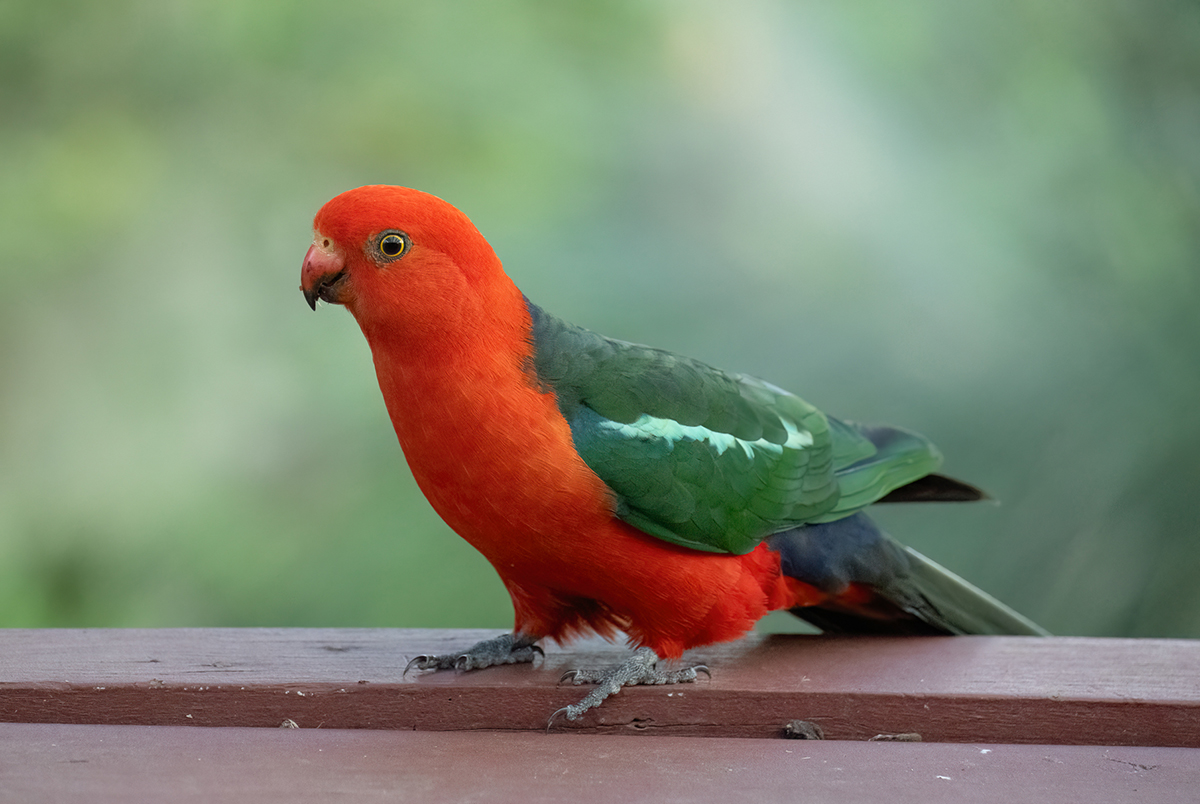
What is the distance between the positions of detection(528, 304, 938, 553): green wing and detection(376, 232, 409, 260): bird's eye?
296 mm

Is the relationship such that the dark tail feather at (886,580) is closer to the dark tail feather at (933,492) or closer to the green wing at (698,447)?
the green wing at (698,447)

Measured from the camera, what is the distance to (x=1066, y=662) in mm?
1904

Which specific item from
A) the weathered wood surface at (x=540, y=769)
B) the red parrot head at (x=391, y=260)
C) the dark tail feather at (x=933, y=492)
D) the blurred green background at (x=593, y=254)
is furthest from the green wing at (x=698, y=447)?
the blurred green background at (x=593, y=254)

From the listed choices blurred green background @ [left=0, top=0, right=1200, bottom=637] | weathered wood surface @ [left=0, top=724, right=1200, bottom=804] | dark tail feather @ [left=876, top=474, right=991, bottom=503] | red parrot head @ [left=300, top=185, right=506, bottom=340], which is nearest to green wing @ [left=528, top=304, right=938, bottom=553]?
dark tail feather @ [left=876, top=474, right=991, bottom=503]

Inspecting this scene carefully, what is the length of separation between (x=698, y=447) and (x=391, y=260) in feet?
2.18

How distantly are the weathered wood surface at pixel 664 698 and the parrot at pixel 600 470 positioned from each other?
85 mm

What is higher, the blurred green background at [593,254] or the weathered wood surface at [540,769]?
the blurred green background at [593,254]

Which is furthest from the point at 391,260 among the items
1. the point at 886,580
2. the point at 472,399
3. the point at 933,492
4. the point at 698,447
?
the point at 933,492

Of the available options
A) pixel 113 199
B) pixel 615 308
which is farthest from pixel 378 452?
pixel 113 199

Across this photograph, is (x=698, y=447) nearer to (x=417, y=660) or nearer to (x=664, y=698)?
(x=664, y=698)

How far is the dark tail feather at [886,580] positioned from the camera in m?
2.10

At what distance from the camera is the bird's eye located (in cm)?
166

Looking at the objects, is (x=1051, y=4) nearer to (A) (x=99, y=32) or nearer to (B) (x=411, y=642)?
(B) (x=411, y=642)

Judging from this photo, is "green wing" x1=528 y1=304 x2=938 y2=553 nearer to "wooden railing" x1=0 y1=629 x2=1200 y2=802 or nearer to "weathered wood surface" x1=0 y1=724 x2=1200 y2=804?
"wooden railing" x1=0 y1=629 x2=1200 y2=802
